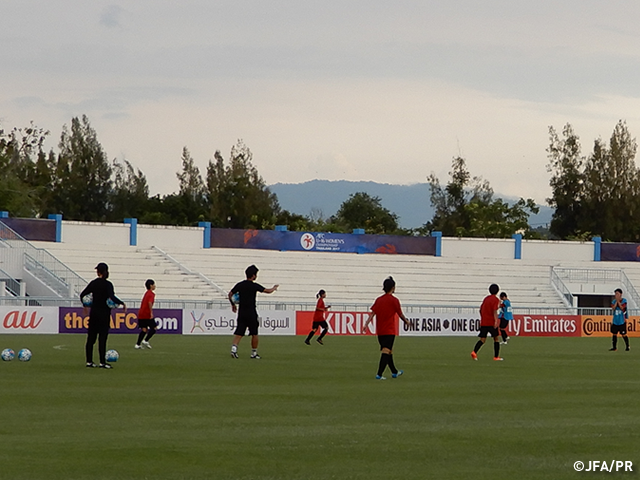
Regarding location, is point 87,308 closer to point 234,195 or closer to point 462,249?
point 462,249

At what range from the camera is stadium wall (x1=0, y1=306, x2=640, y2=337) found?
39.9 metres

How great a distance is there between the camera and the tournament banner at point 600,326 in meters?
50.0

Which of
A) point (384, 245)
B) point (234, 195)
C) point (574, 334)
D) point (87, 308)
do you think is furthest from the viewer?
point (234, 195)

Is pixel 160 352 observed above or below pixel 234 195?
below

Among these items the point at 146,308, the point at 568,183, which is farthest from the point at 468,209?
the point at 146,308

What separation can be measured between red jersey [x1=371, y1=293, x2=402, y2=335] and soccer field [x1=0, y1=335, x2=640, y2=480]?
91 cm

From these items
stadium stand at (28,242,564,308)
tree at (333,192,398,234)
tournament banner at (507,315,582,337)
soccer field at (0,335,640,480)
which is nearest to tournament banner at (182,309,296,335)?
stadium stand at (28,242,564,308)

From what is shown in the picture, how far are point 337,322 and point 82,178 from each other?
192 ft

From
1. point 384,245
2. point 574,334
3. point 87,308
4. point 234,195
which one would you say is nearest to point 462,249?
point 384,245

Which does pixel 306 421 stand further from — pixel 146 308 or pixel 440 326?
pixel 440 326

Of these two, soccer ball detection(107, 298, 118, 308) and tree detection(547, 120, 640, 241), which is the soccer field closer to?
soccer ball detection(107, 298, 118, 308)

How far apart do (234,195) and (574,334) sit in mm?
52575

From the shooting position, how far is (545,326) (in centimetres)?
4916

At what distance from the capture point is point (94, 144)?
3979 inches
